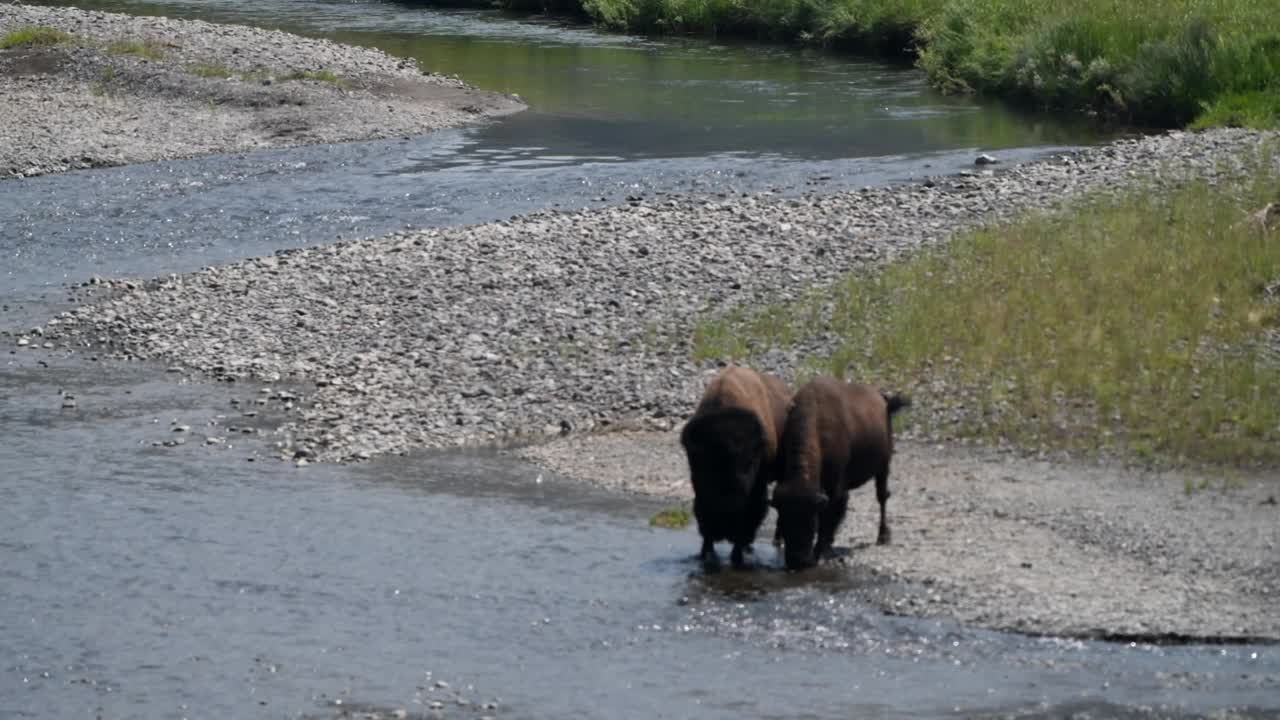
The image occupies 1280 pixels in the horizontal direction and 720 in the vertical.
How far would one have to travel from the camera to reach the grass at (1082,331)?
615 inches

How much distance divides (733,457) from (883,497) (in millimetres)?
1640

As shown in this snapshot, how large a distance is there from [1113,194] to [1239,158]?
8.78ft

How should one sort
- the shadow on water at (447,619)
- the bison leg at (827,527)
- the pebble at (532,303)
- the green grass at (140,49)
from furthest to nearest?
the green grass at (140,49), the pebble at (532,303), the bison leg at (827,527), the shadow on water at (447,619)

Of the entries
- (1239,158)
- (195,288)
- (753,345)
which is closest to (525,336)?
(753,345)

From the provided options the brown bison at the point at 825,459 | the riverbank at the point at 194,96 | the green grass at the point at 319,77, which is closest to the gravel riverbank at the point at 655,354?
the brown bison at the point at 825,459

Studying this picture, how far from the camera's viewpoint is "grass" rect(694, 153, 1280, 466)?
15625mm

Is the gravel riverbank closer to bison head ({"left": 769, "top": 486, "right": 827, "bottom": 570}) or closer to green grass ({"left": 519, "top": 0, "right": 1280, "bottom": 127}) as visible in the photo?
bison head ({"left": 769, "top": 486, "right": 827, "bottom": 570})

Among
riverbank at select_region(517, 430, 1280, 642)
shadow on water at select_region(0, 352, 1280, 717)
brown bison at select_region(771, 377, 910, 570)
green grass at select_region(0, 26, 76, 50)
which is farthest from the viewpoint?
green grass at select_region(0, 26, 76, 50)

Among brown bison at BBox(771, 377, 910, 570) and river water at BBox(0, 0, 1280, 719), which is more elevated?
brown bison at BBox(771, 377, 910, 570)

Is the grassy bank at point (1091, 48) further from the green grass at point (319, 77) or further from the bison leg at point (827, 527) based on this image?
the bison leg at point (827, 527)

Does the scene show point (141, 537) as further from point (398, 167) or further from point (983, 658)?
point (398, 167)

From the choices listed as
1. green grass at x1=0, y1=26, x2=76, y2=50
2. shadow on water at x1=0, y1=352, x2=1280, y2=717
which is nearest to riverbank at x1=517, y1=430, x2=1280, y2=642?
shadow on water at x1=0, y1=352, x2=1280, y2=717

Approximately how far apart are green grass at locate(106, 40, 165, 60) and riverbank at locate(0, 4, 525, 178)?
0.05 m

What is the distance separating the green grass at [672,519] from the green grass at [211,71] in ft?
87.3
